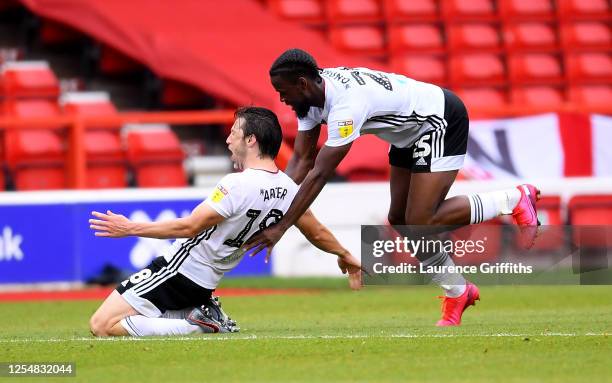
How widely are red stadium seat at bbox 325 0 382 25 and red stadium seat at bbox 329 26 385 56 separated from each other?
0.11 meters

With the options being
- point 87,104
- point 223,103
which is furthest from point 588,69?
point 87,104

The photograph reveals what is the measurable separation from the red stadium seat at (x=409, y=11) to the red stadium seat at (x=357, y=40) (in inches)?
14.2

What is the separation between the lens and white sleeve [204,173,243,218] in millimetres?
7414

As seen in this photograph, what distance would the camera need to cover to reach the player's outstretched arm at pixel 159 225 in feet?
23.4

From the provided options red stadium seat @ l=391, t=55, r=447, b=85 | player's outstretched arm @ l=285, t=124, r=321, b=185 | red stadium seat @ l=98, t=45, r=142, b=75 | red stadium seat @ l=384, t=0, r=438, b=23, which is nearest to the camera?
player's outstretched arm @ l=285, t=124, r=321, b=185

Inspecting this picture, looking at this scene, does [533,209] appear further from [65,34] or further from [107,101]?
[65,34]

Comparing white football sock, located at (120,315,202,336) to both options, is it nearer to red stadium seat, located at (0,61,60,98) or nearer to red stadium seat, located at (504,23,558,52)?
red stadium seat, located at (0,61,60,98)

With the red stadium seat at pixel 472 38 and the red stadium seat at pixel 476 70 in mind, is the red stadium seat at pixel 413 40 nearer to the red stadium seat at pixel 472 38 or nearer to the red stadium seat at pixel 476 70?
the red stadium seat at pixel 472 38

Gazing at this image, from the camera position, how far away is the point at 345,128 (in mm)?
7703

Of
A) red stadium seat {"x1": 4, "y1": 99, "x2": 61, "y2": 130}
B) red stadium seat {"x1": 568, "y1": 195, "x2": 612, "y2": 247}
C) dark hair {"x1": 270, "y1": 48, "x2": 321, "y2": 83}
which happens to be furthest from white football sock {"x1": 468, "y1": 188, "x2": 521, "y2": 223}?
red stadium seat {"x1": 4, "y1": 99, "x2": 61, "y2": 130}

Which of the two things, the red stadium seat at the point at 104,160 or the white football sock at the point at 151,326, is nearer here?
the white football sock at the point at 151,326

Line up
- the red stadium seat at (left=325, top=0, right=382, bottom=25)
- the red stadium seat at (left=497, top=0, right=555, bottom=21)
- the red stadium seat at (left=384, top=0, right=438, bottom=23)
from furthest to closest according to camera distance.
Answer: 1. the red stadium seat at (left=497, top=0, right=555, bottom=21)
2. the red stadium seat at (left=384, top=0, right=438, bottom=23)
3. the red stadium seat at (left=325, top=0, right=382, bottom=25)

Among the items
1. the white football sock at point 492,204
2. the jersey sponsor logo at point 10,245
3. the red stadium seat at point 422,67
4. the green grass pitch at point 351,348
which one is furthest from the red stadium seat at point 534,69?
the white football sock at point 492,204

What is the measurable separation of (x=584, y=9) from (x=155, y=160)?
747cm
